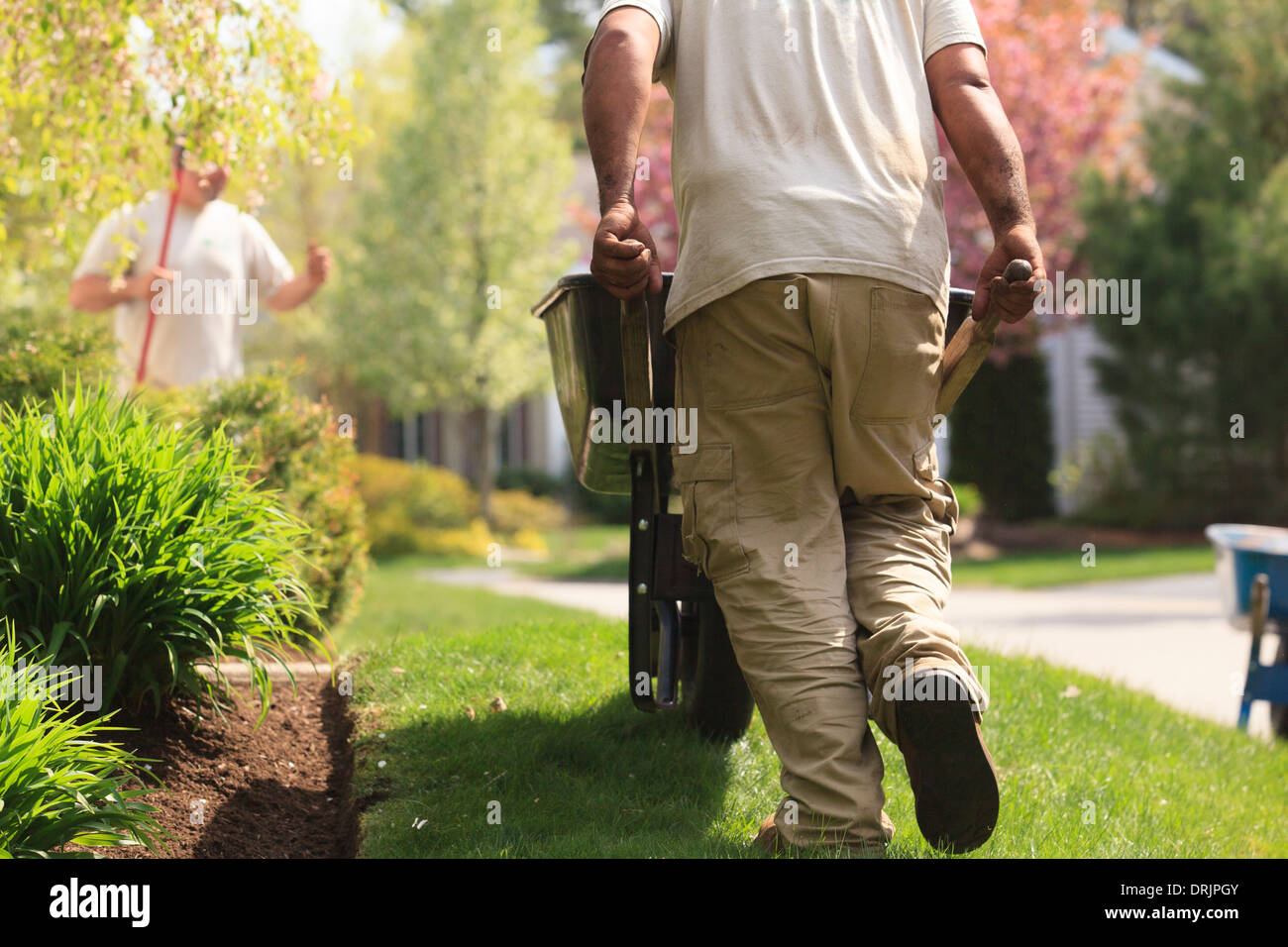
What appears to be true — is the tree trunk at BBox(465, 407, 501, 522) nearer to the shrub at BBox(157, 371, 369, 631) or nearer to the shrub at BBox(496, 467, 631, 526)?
the shrub at BBox(496, 467, 631, 526)

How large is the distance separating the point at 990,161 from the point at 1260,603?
3154 mm

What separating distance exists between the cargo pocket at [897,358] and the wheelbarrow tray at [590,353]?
1.70 ft

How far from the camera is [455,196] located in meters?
17.2

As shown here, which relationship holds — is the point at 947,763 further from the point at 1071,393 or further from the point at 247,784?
the point at 1071,393

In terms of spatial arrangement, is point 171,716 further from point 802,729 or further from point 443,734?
point 802,729

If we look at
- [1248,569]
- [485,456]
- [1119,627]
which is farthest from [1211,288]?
[1248,569]

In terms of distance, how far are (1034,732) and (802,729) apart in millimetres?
1812

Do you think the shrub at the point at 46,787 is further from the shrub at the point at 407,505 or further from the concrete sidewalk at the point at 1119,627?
the shrub at the point at 407,505

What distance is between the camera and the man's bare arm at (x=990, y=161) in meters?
2.64

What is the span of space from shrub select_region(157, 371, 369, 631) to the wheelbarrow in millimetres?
1684

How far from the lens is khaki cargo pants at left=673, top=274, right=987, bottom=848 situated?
2525mm

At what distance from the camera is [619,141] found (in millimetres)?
2574

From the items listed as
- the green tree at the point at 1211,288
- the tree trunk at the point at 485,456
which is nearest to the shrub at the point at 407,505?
the tree trunk at the point at 485,456

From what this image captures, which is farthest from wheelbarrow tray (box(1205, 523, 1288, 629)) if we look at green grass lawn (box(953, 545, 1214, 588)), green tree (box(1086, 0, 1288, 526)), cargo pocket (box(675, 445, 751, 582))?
green tree (box(1086, 0, 1288, 526))
